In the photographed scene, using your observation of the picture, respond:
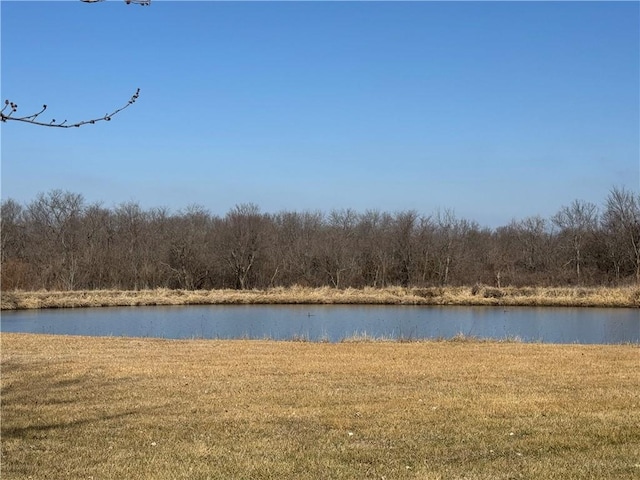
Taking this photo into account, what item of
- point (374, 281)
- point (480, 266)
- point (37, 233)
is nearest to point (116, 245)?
point (37, 233)

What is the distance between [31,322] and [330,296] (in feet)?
63.5

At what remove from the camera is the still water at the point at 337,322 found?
2375 centimetres

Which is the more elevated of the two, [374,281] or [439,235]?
[439,235]

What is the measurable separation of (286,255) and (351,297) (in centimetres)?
1700

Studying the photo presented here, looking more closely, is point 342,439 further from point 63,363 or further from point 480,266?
point 480,266

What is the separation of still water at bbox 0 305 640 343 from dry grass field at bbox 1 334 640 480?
8024mm

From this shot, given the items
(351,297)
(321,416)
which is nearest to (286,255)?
(351,297)

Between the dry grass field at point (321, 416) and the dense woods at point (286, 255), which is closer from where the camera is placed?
the dry grass field at point (321, 416)

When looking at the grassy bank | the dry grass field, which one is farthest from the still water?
the dry grass field

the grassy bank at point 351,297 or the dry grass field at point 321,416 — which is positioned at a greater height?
the grassy bank at point 351,297

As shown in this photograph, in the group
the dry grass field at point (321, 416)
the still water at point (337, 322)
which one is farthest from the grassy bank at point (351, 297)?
the dry grass field at point (321, 416)

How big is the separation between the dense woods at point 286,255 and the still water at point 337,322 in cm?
1641

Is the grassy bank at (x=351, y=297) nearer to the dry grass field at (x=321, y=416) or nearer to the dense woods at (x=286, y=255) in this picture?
the dense woods at (x=286, y=255)

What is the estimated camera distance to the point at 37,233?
61.0m
